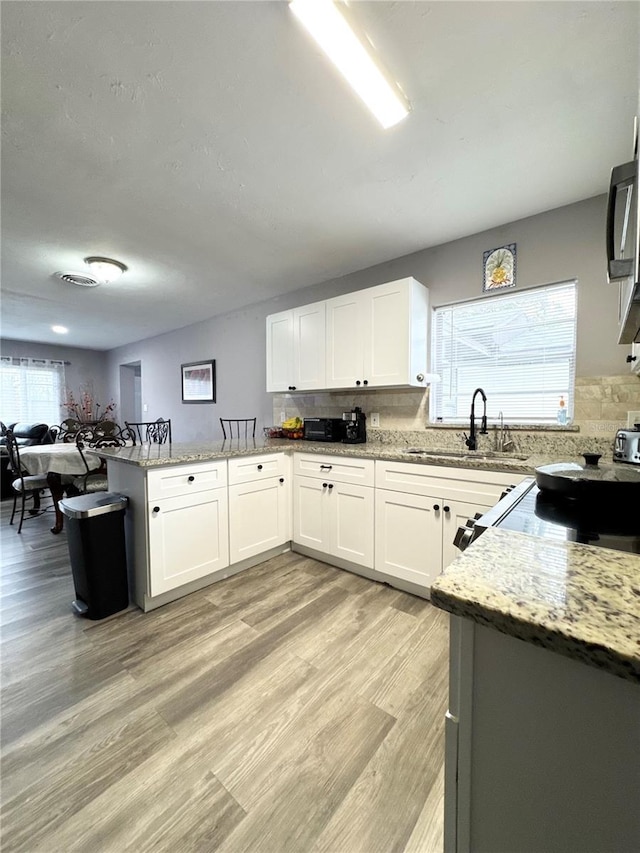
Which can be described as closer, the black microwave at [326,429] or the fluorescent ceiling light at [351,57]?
the fluorescent ceiling light at [351,57]

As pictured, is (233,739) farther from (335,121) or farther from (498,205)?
(498,205)

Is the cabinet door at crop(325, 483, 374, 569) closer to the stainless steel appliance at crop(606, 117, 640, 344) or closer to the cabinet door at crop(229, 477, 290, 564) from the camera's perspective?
the cabinet door at crop(229, 477, 290, 564)

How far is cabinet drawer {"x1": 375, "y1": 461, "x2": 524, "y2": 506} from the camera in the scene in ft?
6.23

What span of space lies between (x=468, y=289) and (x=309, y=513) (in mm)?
2123

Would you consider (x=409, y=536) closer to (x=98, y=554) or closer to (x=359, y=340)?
(x=359, y=340)

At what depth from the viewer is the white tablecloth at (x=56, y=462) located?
328cm

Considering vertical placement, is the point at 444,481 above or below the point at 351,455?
below

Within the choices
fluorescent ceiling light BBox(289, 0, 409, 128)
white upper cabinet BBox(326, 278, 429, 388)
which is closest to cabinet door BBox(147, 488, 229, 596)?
white upper cabinet BBox(326, 278, 429, 388)

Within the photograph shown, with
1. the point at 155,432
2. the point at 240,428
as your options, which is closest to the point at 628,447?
the point at 240,428

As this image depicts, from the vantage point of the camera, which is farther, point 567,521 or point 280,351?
point 280,351

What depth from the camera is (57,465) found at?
3.29 meters

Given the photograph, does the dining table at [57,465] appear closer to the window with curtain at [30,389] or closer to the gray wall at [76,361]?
the window with curtain at [30,389]

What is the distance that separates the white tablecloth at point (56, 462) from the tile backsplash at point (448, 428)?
1980 mm

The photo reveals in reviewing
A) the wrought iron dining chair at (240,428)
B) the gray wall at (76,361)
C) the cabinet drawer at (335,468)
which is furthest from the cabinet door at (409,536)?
the gray wall at (76,361)
